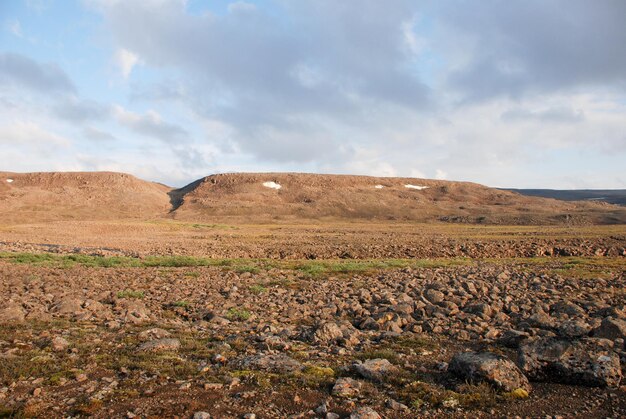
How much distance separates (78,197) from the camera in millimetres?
89562

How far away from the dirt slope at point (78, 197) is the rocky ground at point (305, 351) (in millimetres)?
68976

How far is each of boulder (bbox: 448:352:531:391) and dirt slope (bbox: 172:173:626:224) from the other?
7778cm

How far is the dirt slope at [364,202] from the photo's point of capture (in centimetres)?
8631

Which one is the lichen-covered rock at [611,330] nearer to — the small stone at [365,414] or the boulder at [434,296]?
the boulder at [434,296]

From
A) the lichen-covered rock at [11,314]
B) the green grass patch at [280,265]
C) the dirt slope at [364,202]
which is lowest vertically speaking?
the green grass patch at [280,265]

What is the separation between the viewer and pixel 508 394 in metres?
6.30

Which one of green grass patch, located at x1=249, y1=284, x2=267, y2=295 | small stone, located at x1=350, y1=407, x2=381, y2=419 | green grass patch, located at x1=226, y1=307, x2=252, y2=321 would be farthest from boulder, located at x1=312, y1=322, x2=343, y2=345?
green grass patch, located at x1=249, y1=284, x2=267, y2=295

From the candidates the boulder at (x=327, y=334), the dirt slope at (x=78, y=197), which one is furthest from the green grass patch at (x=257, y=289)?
the dirt slope at (x=78, y=197)

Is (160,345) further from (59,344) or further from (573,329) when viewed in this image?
(573,329)

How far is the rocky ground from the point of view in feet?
19.8

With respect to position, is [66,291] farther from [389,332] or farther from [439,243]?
[439,243]

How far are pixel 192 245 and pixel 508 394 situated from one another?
3286 cm

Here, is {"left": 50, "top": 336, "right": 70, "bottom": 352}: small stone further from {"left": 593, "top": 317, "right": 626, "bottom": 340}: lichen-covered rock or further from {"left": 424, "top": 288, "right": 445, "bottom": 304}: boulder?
{"left": 593, "top": 317, "right": 626, "bottom": 340}: lichen-covered rock

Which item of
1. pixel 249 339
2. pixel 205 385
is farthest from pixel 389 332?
pixel 205 385
